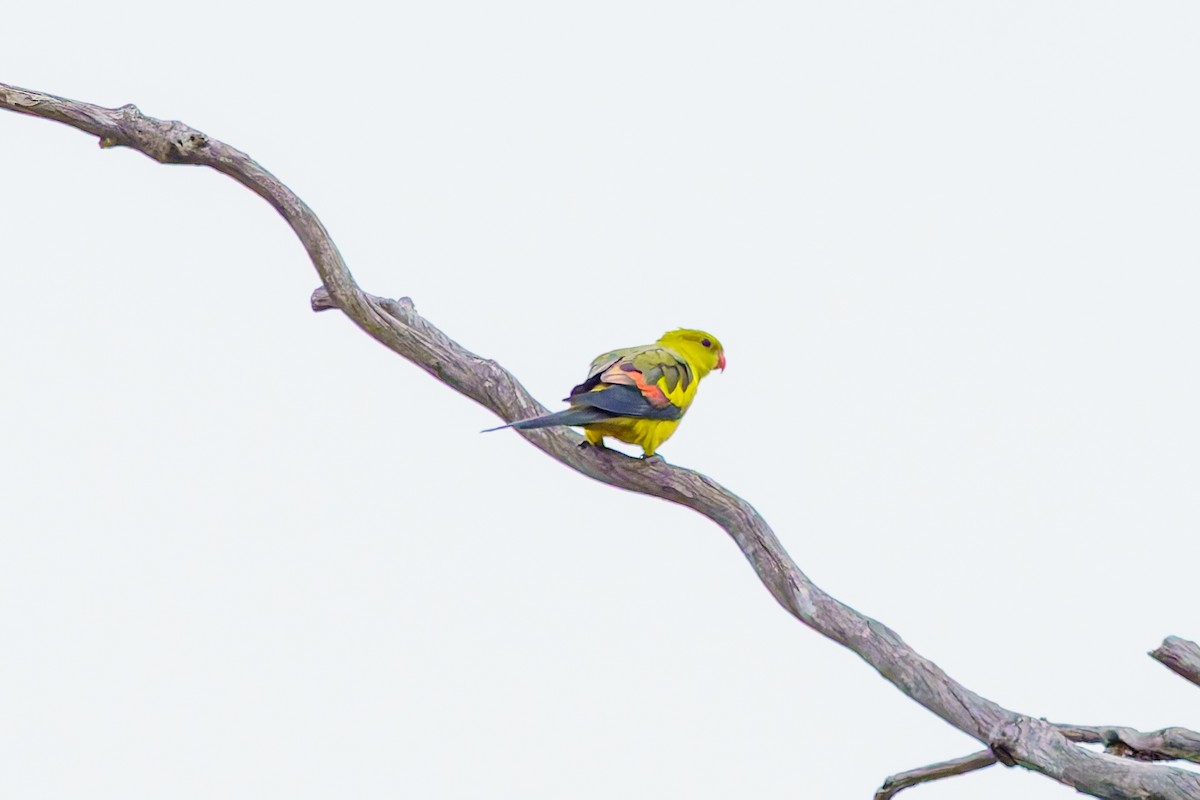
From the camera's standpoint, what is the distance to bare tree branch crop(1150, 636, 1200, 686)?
3197 millimetres

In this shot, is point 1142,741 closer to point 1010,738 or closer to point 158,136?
point 1010,738

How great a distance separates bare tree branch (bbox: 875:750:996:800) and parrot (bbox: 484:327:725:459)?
112 centimetres

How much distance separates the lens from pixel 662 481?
3.63 metres

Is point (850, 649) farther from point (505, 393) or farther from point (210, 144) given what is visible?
point (210, 144)

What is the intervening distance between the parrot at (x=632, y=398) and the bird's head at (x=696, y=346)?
8 cm

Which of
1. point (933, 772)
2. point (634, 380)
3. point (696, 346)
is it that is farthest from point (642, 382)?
point (933, 772)

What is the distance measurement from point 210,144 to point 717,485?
1.84m

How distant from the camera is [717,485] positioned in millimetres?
3604

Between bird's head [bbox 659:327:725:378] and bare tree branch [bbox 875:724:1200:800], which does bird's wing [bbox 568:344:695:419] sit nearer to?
bird's head [bbox 659:327:725:378]

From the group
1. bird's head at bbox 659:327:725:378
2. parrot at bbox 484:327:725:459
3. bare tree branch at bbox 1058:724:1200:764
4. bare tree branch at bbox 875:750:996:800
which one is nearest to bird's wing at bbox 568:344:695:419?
parrot at bbox 484:327:725:459

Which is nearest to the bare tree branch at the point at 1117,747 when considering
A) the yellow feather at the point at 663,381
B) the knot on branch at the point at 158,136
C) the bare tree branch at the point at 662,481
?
the bare tree branch at the point at 662,481

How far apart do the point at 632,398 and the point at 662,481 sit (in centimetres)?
29

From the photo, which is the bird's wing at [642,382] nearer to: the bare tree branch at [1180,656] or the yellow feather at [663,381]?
the yellow feather at [663,381]

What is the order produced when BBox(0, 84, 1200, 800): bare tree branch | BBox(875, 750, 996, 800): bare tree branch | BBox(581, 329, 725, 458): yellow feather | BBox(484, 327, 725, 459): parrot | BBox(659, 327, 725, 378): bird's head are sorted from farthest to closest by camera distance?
BBox(659, 327, 725, 378): bird's head < BBox(581, 329, 725, 458): yellow feather < BBox(484, 327, 725, 459): parrot < BBox(875, 750, 996, 800): bare tree branch < BBox(0, 84, 1200, 800): bare tree branch
